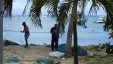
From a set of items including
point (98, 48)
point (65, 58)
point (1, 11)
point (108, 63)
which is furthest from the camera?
point (98, 48)

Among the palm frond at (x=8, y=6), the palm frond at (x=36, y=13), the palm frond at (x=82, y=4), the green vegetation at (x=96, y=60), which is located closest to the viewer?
the palm frond at (x=82, y=4)

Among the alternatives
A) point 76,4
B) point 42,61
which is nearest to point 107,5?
point 76,4

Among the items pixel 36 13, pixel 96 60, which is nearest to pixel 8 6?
pixel 36 13

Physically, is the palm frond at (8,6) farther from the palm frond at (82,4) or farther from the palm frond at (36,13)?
the palm frond at (82,4)

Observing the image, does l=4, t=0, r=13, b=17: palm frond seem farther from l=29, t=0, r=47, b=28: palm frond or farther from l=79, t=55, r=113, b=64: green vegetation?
l=79, t=55, r=113, b=64: green vegetation

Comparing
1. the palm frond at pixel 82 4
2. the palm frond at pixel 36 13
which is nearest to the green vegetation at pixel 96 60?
the palm frond at pixel 36 13

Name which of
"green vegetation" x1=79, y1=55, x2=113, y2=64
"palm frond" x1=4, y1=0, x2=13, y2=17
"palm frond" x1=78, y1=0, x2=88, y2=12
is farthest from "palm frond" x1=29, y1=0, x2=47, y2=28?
"green vegetation" x1=79, y1=55, x2=113, y2=64

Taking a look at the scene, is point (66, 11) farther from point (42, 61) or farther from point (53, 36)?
point (53, 36)

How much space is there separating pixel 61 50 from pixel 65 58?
6.99 feet

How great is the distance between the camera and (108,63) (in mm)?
16781

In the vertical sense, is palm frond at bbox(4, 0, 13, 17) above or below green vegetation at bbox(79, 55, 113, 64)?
above

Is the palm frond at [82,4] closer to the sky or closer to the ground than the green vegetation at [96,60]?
closer to the sky

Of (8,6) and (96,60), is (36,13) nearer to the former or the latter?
(8,6)

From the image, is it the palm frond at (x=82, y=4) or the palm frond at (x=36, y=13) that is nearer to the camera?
the palm frond at (x=82, y=4)
